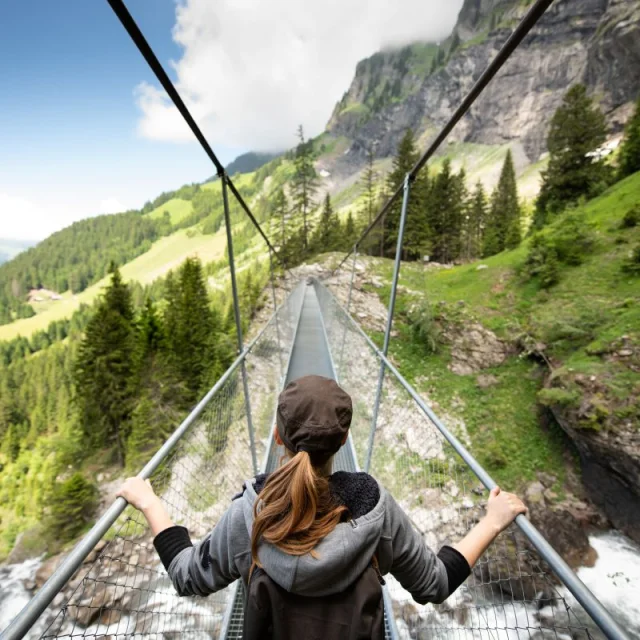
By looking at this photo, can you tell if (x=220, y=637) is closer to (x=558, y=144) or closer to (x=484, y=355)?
(x=484, y=355)

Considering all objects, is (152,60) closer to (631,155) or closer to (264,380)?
(264,380)

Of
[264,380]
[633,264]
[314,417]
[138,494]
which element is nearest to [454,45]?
[633,264]

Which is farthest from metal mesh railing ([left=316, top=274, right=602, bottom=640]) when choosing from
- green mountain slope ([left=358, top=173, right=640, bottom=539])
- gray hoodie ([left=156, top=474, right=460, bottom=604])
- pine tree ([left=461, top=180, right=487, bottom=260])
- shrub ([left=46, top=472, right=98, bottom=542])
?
pine tree ([left=461, top=180, right=487, bottom=260])

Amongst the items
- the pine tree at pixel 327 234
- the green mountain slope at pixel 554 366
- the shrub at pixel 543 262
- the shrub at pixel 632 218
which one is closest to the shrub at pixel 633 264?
the green mountain slope at pixel 554 366

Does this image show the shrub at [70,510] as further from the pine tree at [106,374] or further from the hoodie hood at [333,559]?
the hoodie hood at [333,559]

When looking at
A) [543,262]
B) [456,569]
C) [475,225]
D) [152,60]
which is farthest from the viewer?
[475,225]

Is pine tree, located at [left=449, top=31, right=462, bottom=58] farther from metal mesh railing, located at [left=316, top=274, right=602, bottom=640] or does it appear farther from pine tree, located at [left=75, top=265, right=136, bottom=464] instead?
metal mesh railing, located at [left=316, top=274, right=602, bottom=640]

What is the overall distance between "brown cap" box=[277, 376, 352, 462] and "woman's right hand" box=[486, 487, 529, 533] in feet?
1.72

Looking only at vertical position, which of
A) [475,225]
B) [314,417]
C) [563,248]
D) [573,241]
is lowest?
[475,225]

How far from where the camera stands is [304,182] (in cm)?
2731

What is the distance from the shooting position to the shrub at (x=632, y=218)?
922 cm

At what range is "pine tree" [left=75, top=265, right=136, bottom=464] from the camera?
1753 cm

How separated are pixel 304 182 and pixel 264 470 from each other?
27056 millimetres

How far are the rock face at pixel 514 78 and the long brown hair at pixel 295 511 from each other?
17088 millimetres
